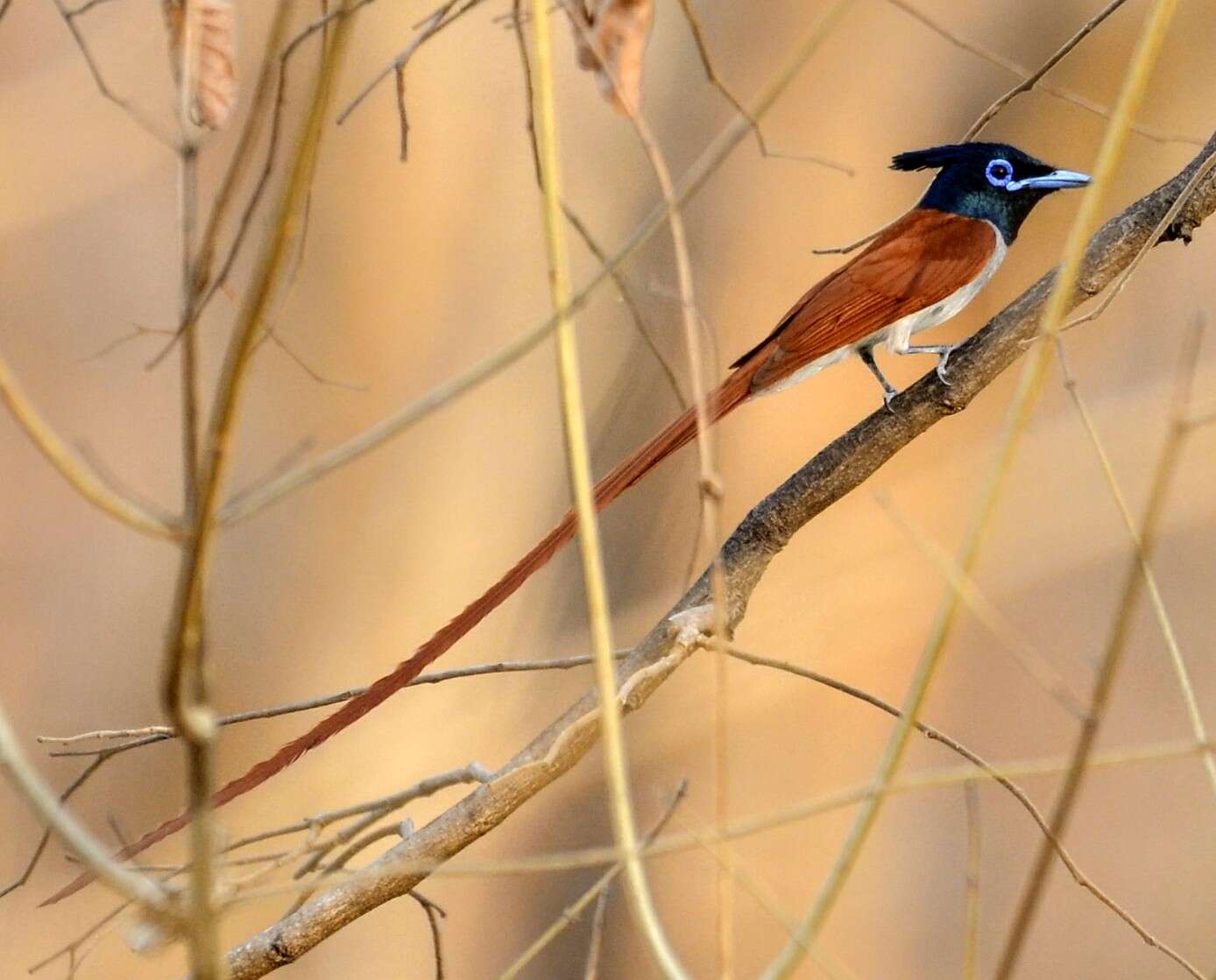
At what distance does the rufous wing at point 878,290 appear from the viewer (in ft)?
5.84

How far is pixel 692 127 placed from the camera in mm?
3879

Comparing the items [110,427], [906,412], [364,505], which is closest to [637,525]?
[364,505]

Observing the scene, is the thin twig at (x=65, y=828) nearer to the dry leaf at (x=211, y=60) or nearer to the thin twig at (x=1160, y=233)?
the dry leaf at (x=211, y=60)

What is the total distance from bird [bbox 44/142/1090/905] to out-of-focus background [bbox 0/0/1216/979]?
148 cm

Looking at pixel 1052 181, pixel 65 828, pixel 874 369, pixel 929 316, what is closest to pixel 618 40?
pixel 65 828

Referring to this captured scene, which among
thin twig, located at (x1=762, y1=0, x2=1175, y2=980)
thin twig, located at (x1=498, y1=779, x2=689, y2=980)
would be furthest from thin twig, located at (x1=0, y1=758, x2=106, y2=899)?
thin twig, located at (x1=762, y1=0, x2=1175, y2=980)

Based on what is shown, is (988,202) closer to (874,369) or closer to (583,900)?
(874,369)

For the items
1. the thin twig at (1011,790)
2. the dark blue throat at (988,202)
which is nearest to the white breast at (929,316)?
the dark blue throat at (988,202)

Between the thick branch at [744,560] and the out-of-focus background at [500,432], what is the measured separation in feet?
6.88

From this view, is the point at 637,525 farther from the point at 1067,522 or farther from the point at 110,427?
the point at 110,427

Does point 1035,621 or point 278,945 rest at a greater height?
point 1035,621

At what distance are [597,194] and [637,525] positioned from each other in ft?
2.93

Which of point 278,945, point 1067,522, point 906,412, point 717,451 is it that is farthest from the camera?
point 1067,522

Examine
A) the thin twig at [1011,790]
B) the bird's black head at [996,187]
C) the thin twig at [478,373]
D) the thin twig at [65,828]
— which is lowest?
the thin twig at [1011,790]
